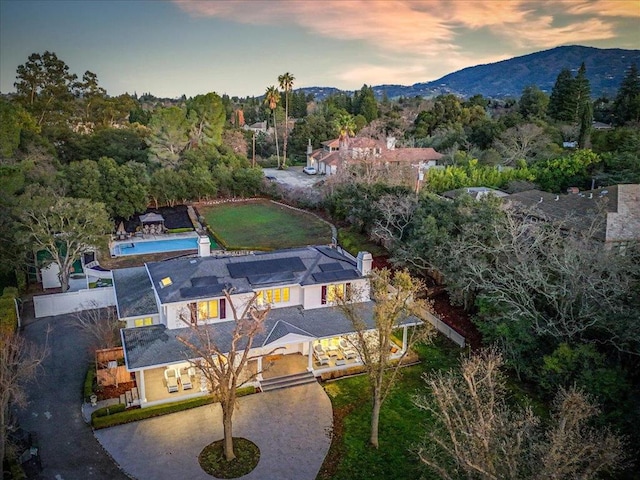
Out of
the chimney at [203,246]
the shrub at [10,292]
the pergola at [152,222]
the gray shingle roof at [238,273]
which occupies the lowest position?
the shrub at [10,292]

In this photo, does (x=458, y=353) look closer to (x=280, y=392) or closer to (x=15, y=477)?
(x=280, y=392)

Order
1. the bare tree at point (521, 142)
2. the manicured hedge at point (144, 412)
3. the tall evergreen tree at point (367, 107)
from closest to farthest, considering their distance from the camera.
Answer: the manicured hedge at point (144, 412)
the bare tree at point (521, 142)
the tall evergreen tree at point (367, 107)

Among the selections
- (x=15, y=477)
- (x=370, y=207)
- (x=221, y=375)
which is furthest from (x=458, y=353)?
(x=15, y=477)

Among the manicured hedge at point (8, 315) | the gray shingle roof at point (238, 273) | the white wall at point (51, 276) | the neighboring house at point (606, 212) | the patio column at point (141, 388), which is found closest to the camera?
the patio column at point (141, 388)

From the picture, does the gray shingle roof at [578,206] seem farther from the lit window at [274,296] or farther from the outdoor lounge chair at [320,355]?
the lit window at [274,296]

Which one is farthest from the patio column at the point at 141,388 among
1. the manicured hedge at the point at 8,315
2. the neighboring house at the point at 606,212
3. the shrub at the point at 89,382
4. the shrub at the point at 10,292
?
the neighboring house at the point at 606,212

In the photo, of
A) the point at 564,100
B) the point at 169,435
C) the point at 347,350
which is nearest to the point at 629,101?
the point at 564,100

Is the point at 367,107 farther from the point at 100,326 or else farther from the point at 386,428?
the point at 386,428
